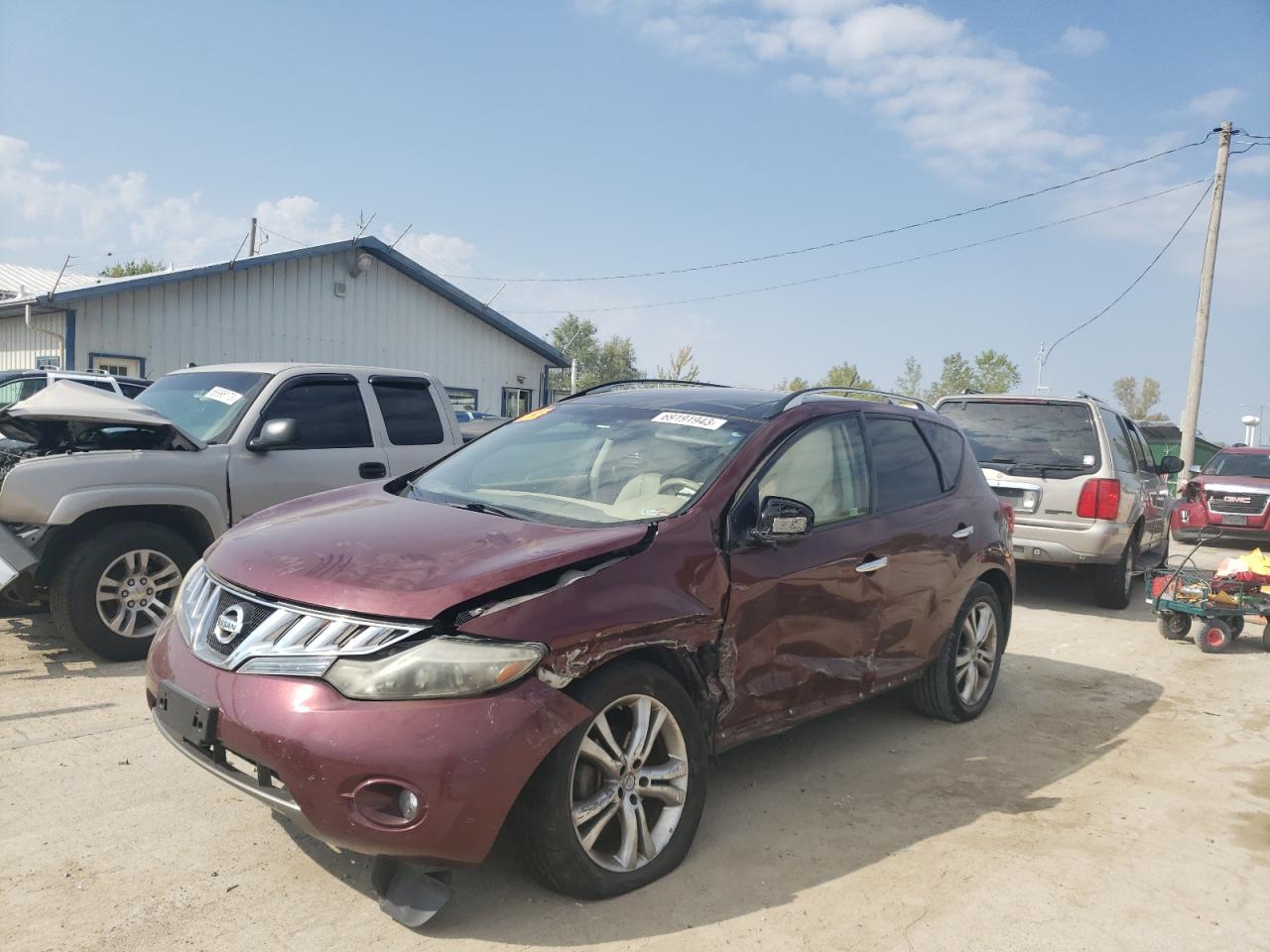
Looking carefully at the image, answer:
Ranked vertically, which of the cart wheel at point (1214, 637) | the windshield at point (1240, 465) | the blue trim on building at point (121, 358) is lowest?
the cart wheel at point (1214, 637)

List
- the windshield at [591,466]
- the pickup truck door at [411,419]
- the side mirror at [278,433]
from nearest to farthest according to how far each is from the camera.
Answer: the windshield at [591,466], the side mirror at [278,433], the pickup truck door at [411,419]

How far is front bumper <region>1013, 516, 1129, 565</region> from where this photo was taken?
8.80m

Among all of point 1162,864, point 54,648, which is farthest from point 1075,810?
point 54,648

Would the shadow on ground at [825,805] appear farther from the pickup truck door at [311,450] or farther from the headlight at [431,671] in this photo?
the pickup truck door at [311,450]

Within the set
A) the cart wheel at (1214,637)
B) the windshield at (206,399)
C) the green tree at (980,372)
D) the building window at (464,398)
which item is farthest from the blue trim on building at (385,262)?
the green tree at (980,372)

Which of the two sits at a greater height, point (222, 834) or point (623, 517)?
point (623, 517)

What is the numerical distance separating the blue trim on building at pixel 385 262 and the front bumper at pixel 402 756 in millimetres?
16688

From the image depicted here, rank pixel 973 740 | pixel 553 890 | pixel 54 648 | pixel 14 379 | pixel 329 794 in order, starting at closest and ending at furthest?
Result: pixel 329 794
pixel 553 890
pixel 973 740
pixel 54 648
pixel 14 379

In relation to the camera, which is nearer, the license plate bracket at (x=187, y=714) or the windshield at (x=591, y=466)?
the license plate bracket at (x=187, y=714)

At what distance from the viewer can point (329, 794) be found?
8.80 ft

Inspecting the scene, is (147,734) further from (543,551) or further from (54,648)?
(543,551)

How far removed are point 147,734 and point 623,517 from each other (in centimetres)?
265

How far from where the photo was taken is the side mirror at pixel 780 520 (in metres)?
3.63

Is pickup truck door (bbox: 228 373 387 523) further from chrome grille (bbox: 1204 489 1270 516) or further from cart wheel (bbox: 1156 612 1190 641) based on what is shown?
chrome grille (bbox: 1204 489 1270 516)
